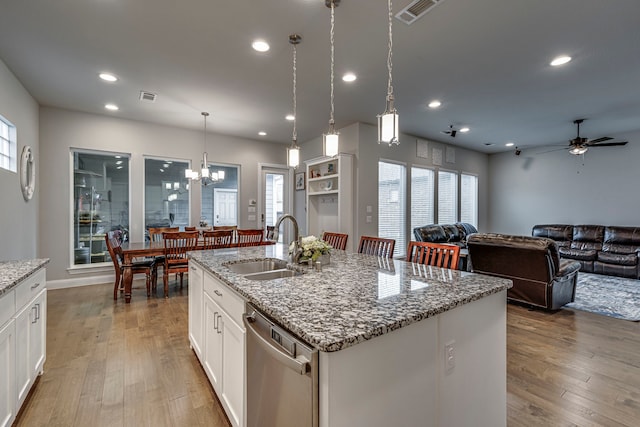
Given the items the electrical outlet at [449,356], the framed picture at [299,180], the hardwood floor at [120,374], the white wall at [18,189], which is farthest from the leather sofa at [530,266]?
the white wall at [18,189]

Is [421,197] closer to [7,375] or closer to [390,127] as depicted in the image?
[390,127]

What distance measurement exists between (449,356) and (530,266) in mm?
3014

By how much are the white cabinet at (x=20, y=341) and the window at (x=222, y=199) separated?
3.81 m

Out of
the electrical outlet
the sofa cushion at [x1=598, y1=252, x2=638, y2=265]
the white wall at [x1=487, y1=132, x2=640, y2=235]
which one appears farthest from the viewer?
the white wall at [x1=487, y1=132, x2=640, y2=235]

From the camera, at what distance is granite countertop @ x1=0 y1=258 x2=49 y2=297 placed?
156 centimetres

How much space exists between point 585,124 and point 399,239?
401cm

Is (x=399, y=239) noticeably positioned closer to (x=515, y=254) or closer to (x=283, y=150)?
(x=515, y=254)

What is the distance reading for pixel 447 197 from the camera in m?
7.18

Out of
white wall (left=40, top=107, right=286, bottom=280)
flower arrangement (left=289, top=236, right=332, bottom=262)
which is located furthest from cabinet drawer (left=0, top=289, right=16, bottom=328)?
white wall (left=40, top=107, right=286, bottom=280)

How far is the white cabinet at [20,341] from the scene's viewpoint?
5.10 ft

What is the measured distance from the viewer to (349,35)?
267 cm

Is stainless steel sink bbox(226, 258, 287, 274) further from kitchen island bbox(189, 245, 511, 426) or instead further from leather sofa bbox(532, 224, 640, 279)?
leather sofa bbox(532, 224, 640, 279)

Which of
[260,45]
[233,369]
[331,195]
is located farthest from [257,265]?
[331,195]

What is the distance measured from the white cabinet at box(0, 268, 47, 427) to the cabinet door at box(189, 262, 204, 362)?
1.00 metres
